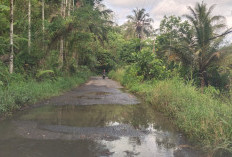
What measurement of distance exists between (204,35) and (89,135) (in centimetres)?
1525

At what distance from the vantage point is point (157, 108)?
32.9ft

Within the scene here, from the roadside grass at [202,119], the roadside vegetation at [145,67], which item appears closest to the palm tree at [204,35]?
the roadside vegetation at [145,67]

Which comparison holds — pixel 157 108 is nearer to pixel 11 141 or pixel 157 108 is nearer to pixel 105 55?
pixel 11 141

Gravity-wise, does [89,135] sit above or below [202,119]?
below

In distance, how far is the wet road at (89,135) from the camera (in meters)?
4.92

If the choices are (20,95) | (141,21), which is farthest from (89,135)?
(141,21)

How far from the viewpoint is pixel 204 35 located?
1827cm

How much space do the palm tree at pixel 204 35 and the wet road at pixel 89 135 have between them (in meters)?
11.1

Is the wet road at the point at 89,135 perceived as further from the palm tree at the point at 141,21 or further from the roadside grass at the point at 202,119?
the palm tree at the point at 141,21

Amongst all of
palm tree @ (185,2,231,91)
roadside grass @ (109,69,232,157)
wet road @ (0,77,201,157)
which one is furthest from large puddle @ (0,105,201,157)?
palm tree @ (185,2,231,91)

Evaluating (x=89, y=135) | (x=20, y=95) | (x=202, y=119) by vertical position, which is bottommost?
(x=89, y=135)

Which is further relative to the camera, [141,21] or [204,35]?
[141,21]

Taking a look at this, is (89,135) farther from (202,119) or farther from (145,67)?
(145,67)

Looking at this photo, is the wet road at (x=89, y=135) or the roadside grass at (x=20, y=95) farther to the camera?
the roadside grass at (x=20, y=95)
